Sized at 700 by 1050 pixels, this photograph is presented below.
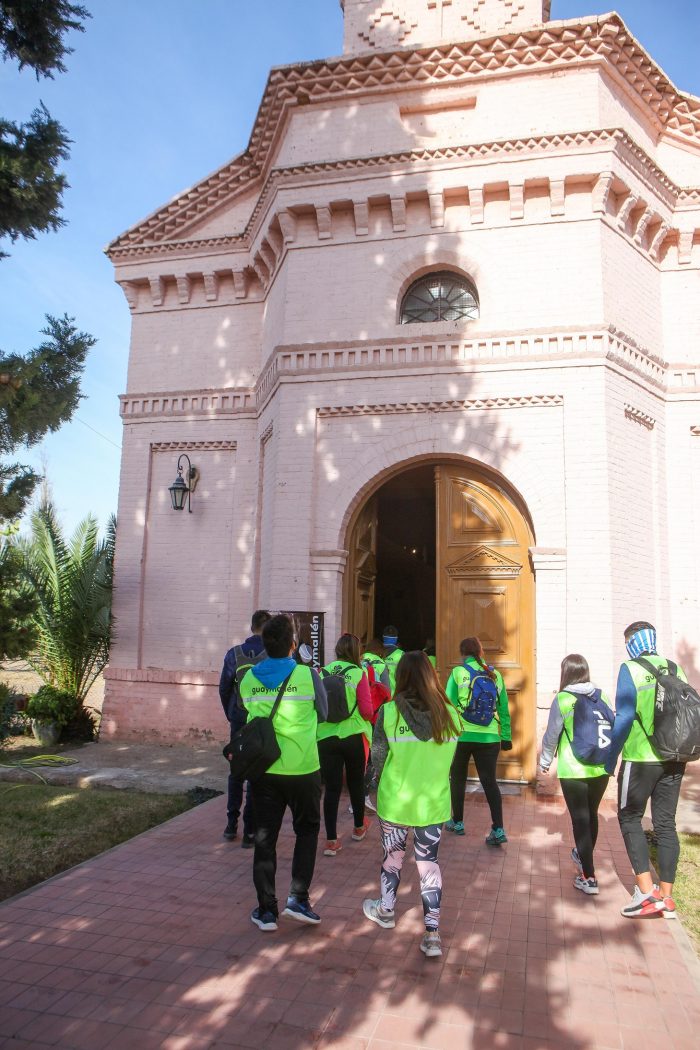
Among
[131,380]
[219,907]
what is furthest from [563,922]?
[131,380]

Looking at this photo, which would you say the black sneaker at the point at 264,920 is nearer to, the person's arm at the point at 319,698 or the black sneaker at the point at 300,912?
the black sneaker at the point at 300,912

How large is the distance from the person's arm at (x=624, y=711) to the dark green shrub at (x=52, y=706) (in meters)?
9.39

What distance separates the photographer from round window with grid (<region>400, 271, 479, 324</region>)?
9.97 metres

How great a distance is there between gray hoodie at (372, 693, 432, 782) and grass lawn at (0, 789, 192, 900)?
3.10 meters

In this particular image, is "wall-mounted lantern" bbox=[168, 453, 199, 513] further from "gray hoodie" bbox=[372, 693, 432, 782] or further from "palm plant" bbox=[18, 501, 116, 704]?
"gray hoodie" bbox=[372, 693, 432, 782]

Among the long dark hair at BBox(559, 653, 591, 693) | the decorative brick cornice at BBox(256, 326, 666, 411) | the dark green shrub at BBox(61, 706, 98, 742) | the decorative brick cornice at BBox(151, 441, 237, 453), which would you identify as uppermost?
the decorative brick cornice at BBox(256, 326, 666, 411)

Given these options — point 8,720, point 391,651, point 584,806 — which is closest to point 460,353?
point 391,651

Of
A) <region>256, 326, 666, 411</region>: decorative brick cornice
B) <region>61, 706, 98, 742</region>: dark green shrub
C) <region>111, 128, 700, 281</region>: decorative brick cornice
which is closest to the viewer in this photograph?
<region>256, 326, 666, 411</region>: decorative brick cornice

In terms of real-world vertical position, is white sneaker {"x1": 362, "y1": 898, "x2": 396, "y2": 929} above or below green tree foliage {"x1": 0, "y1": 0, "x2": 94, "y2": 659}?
below

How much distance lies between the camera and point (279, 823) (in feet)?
15.1

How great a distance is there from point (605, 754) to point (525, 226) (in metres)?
7.00

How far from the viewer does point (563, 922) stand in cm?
491

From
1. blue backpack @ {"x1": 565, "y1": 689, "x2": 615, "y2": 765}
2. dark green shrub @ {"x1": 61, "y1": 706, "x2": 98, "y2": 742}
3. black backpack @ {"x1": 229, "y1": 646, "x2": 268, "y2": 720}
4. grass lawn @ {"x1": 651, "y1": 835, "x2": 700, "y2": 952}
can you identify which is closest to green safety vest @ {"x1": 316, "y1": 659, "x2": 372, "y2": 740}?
black backpack @ {"x1": 229, "y1": 646, "x2": 268, "y2": 720}

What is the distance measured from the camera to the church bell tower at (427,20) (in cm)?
1045
